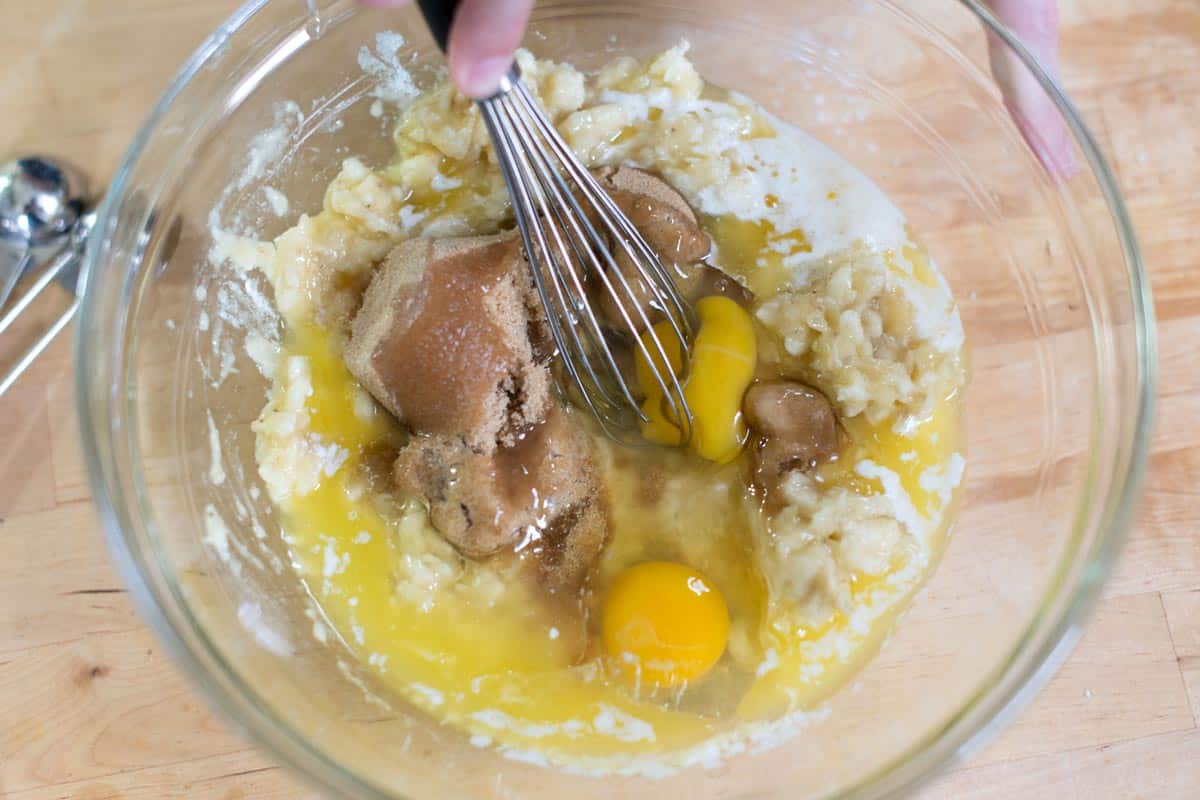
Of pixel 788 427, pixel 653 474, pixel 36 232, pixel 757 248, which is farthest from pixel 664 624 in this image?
pixel 36 232

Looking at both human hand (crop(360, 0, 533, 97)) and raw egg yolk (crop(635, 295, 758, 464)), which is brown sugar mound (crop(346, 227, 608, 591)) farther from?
human hand (crop(360, 0, 533, 97))

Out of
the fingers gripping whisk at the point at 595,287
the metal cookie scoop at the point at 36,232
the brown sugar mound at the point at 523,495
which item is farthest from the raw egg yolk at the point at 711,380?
the metal cookie scoop at the point at 36,232

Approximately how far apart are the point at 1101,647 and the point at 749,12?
1179 millimetres

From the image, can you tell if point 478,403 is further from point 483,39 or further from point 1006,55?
point 1006,55

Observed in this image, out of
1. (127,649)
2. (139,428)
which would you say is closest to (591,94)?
(139,428)

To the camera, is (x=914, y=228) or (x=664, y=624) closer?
(x=664, y=624)

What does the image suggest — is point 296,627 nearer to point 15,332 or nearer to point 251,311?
point 251,311

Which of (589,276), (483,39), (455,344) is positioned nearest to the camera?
(483,39)

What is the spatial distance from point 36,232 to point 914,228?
145cm

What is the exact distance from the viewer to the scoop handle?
0.93m

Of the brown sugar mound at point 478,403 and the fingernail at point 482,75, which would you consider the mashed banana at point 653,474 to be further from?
the fingernail at point 482,75

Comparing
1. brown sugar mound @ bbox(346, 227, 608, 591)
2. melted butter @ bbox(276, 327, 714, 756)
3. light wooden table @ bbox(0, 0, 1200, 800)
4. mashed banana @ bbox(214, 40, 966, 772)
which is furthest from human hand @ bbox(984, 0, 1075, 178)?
melted butter @ bbox(276, 327, 714, 756)

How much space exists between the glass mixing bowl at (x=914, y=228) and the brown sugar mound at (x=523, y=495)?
0.91 feet

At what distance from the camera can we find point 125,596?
135 cm
